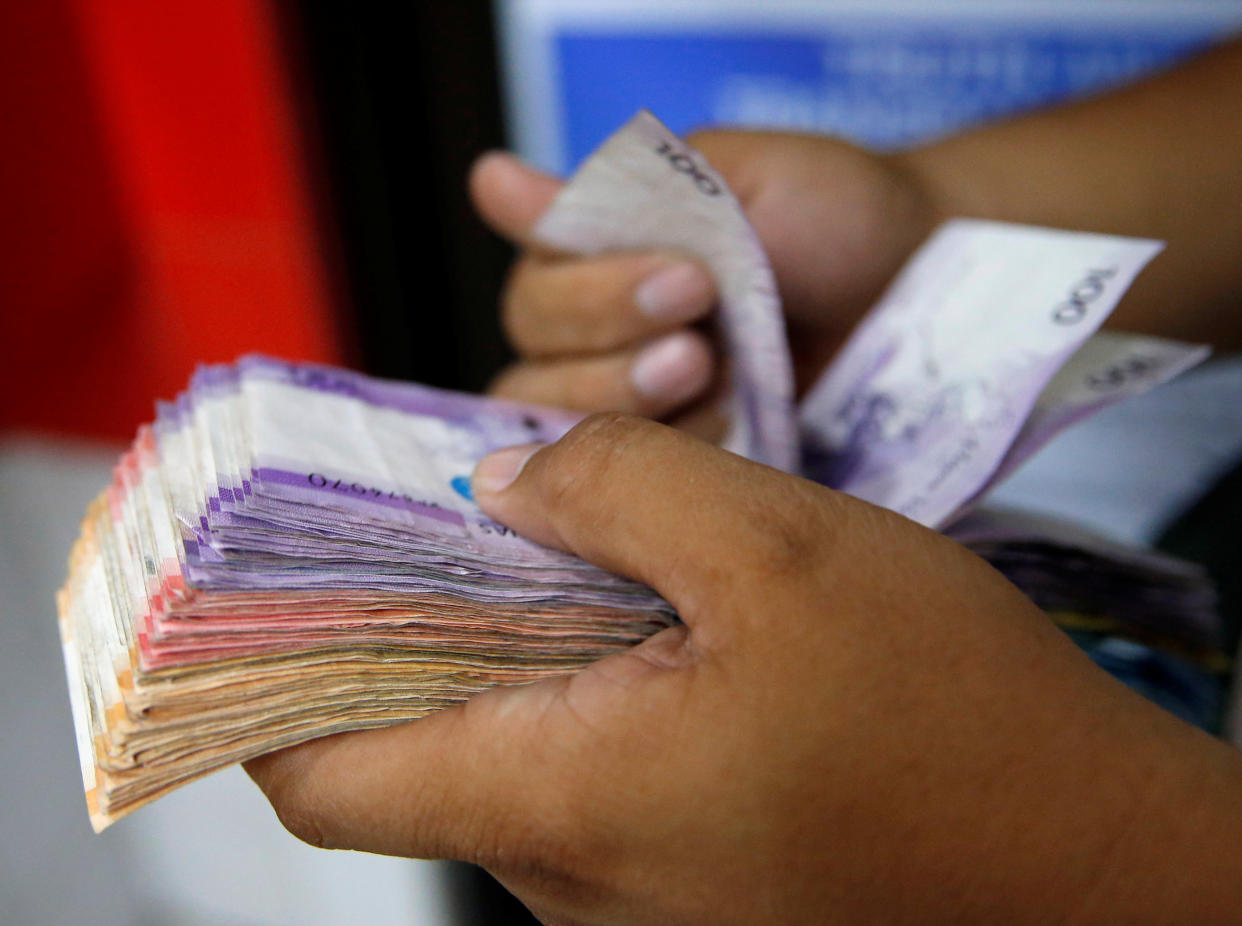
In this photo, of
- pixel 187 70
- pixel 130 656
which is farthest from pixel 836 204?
pixel 187 70

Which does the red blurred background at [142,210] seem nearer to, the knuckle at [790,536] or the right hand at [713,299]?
the right hand at [713,299]

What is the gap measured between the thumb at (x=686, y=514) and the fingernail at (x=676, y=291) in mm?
300

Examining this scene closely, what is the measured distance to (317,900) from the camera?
1559 mm

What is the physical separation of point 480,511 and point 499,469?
0.09 feet

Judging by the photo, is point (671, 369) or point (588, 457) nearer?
point (588, 457)

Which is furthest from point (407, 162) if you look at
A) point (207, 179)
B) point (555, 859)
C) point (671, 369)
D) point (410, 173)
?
point (555, 859)

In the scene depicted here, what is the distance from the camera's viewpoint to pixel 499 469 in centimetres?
49

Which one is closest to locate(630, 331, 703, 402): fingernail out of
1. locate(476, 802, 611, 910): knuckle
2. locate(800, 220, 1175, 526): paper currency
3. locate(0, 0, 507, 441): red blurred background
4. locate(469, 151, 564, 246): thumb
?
locate(800, 220, 1175, 526): paper currency

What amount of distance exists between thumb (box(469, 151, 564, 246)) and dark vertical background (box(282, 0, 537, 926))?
48 centimetres

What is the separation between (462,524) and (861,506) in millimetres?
208

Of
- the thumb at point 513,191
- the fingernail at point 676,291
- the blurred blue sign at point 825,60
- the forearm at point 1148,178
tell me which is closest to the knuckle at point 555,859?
the fingernail at point 676,291

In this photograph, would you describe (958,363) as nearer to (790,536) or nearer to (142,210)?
(790,536)

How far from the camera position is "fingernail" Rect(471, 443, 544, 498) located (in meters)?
0.48

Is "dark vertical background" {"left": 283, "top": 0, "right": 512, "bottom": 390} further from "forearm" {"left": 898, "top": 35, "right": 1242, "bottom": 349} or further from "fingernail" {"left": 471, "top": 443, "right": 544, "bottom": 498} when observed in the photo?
"fingernail" {"left": 471, "top": 443, "right": 544, "bottom": 498}
